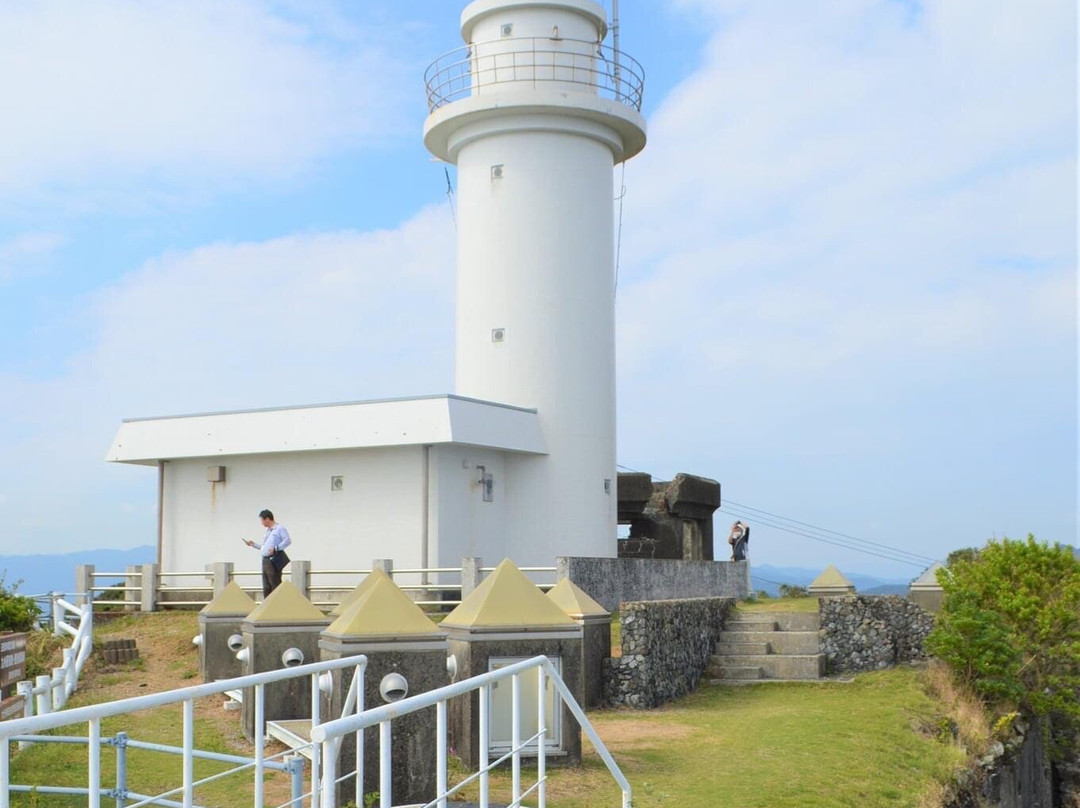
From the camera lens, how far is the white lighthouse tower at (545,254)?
2461 cm

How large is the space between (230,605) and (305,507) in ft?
26.6

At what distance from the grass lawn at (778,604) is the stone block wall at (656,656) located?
4306 mm

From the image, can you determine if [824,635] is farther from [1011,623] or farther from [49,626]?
[49,626]

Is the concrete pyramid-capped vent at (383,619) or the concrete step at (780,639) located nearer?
the concrete pyramid-capped vent at (383,619)

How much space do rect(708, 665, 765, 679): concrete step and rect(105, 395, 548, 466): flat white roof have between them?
610 cm

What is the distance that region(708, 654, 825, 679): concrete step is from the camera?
18297 mm

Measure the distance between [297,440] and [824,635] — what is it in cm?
1001

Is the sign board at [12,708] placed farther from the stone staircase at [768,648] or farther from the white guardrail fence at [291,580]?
the stone staircase at [768,648]

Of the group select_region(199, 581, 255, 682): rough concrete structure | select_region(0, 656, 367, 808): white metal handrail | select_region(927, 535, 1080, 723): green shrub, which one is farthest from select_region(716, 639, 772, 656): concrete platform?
select_region(0, 656, 367, 808): white metal handrail

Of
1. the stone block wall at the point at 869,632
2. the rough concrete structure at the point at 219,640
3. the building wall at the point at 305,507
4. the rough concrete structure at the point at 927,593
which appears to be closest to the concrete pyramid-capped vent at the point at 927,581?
the rough concrete structure at the point at 927,593

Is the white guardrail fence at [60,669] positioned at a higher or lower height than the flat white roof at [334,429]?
lower

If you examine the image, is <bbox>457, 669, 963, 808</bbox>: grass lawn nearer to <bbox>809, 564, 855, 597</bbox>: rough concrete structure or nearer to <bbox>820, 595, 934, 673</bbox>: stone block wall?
<bbox>820, 595, 934, 673</bbox>: stone block wall

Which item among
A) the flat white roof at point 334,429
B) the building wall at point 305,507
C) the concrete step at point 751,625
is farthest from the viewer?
the building wall at point 305,507

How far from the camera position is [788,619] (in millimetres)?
19953
